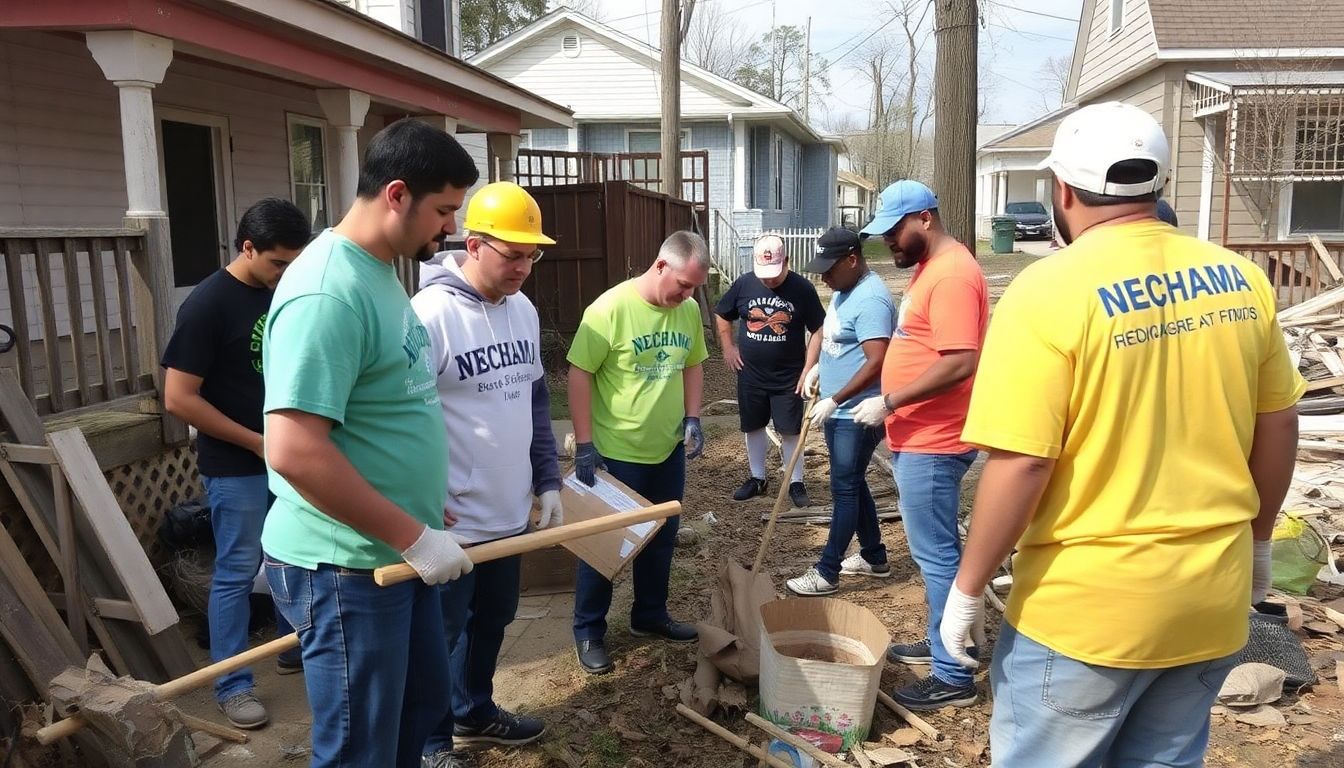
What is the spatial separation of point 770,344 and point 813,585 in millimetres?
2122

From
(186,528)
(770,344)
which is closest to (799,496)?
(770,344)

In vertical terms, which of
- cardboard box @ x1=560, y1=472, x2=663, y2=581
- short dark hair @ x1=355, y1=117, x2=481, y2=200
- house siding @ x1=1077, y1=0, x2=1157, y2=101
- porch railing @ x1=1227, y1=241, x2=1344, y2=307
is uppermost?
house siding @ x1=1077, y1=0, x2=1157, y2=101

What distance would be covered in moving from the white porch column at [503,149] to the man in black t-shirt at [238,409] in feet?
31.7

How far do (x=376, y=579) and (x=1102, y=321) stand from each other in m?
1.65

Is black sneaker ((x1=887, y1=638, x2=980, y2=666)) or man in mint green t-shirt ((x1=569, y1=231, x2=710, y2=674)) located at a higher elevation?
man in mint green t-shirt ((x1=569, y1=231, x2=710, y2=674))

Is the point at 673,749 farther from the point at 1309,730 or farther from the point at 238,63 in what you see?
the point at 238,63

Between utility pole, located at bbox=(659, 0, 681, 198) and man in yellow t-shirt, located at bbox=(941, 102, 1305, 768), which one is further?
utility pole, located at bbox=(659, 0, 681, 198)

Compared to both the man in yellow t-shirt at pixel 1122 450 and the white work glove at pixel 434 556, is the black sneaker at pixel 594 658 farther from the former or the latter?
the man in yellow t-shirt at pixel 1122 450

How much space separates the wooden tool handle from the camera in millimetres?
2133

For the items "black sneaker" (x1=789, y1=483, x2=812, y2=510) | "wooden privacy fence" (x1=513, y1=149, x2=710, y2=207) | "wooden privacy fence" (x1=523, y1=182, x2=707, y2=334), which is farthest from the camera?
"wooden privacy fence" (x1=513, y1=149, x2=710, y2=207)

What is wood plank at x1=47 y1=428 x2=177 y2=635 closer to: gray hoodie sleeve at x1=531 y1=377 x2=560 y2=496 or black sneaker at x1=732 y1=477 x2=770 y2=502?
gray hoodie sleeve at x1=531 y1=377 x2=560 y2=496

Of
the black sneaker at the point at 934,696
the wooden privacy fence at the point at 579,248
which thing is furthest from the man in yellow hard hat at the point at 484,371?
the wooden privacy fence at the point at 579,248

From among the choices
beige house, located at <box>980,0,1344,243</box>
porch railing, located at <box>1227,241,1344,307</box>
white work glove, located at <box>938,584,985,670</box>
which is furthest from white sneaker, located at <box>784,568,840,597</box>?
beige house, located at <box>980,0,1344,243</box>

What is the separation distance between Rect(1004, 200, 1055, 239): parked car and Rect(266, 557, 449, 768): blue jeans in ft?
124
